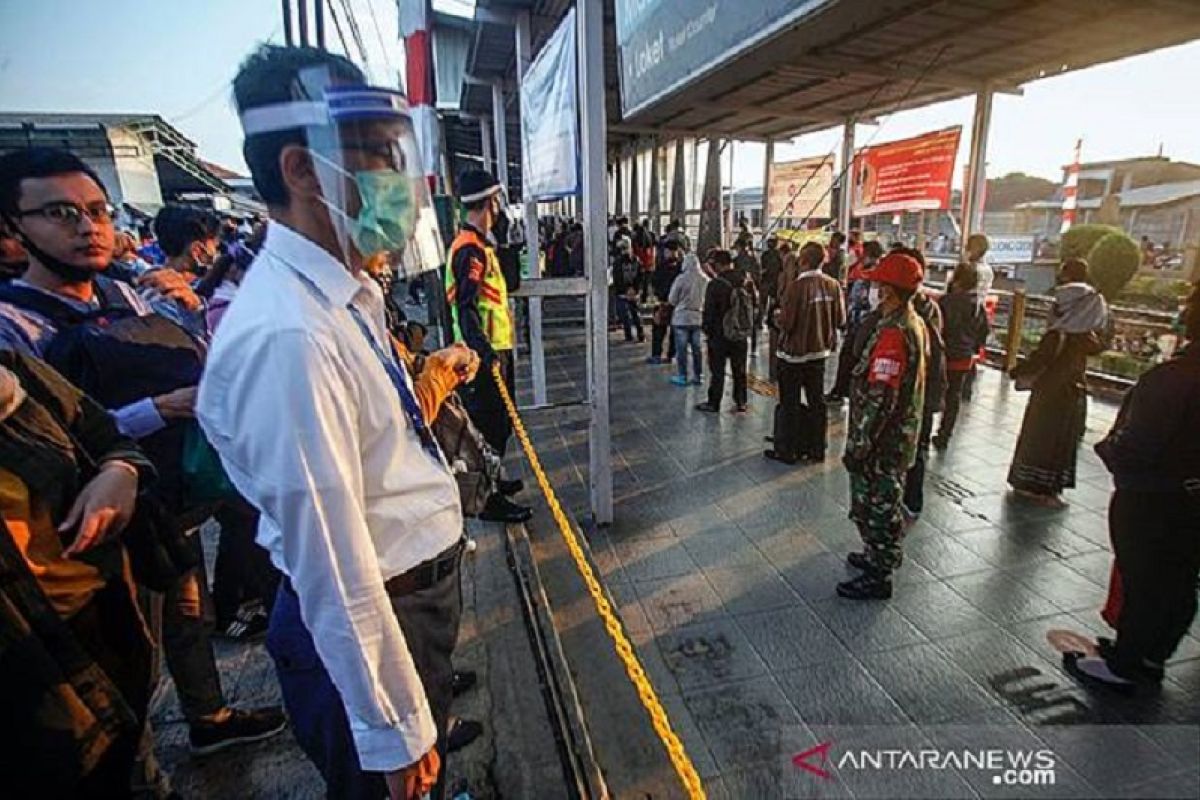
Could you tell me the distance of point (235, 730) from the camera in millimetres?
2400

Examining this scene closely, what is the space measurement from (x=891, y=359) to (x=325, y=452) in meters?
2.87

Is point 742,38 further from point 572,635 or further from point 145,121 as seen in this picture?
point 145,121

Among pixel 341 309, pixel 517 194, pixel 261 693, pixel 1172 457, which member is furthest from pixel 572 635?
pixel 517 194

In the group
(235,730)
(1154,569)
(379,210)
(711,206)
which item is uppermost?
(711,206)

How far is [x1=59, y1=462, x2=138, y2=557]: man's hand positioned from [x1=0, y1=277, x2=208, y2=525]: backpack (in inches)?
18.1

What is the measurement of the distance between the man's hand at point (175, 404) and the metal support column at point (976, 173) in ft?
26.8

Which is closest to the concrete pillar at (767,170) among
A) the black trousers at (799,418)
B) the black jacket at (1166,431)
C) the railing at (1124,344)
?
the railing at (1124,344)

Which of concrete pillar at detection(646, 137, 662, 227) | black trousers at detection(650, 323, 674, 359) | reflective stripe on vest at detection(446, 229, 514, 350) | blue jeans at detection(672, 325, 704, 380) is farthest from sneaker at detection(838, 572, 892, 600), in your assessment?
concrete pillar at detection(646, 137, 662, 227)

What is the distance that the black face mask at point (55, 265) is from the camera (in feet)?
6.53

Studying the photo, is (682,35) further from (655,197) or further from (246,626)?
(655,197)

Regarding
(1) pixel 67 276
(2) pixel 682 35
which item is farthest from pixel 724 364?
(1) pixel 67 276

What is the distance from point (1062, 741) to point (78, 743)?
318 centimetres

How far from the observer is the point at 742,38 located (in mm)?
2693

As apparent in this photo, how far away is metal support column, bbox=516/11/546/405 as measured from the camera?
17.6ft
